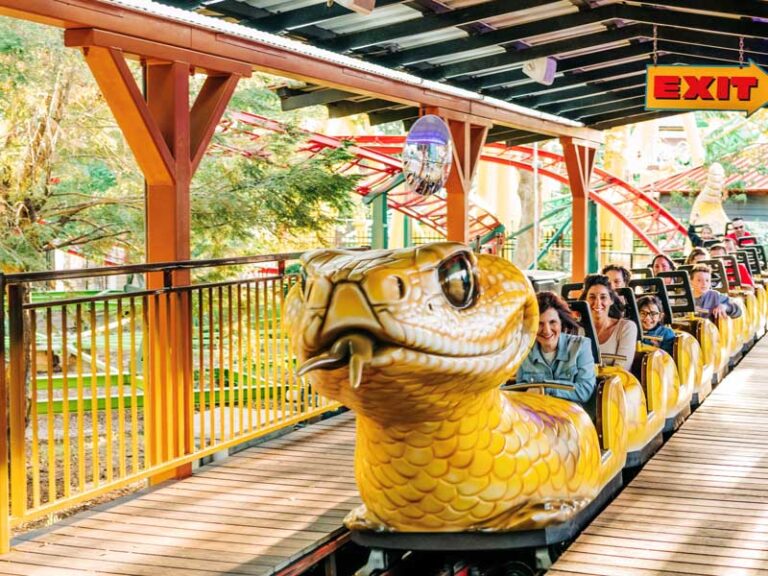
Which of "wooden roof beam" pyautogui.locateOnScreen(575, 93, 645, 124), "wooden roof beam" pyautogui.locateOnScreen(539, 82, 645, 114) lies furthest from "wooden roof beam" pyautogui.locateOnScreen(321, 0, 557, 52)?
"wooden roof beam" pyautogui.locateOnScreen(575, 93, 645, 124)

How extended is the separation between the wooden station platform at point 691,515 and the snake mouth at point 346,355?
45.7 inches

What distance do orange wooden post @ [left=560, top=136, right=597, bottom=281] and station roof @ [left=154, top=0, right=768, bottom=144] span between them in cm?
170

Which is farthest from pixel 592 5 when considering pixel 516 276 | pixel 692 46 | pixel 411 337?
pixel 411 337

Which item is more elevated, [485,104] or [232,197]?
[485,104]

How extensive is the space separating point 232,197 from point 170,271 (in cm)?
419

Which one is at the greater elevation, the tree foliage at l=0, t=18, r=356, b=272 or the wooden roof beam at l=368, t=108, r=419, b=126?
the wooden roof beam at l=368, t=108, r=419, b=126

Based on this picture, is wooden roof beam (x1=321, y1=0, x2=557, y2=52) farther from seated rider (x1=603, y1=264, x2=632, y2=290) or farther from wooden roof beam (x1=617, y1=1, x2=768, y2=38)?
seated rider (x1=603, y1=264, x2=632, y2=290)

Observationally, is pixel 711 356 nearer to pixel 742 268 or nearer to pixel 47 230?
pixel 742 268

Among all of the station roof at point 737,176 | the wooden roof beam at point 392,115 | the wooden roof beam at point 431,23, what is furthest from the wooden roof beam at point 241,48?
the station roof at point 737,176

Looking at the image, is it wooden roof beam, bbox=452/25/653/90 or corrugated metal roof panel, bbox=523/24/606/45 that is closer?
wooden roof beam, bbox=452/25/653/90

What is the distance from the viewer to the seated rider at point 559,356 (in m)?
4.16

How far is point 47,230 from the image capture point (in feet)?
25.8

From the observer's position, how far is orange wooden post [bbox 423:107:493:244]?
845cm

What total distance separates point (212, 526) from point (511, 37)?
447 cm
